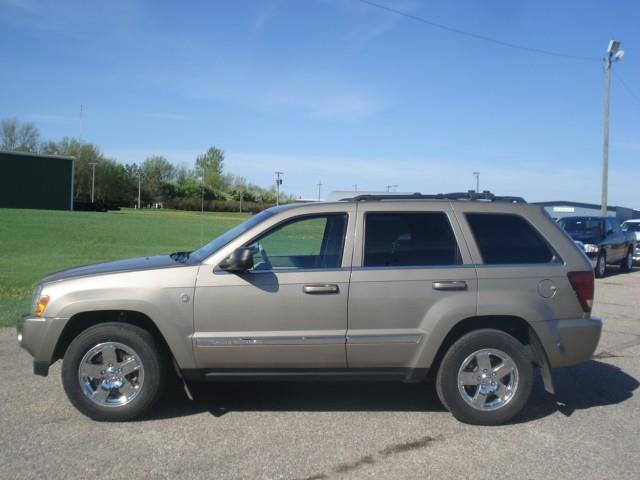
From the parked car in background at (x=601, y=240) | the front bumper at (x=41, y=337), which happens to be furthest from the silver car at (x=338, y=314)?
the parked car in background at (x=601, y=240)

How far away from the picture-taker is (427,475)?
410 cm

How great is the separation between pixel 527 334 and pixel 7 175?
71.6m

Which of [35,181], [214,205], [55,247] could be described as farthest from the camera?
[214,205]

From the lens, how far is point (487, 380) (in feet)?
16.8

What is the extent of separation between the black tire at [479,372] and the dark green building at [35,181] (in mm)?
70918

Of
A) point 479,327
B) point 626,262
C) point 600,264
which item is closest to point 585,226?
point 600,264

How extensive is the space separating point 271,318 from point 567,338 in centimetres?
249

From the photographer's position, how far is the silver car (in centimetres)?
491

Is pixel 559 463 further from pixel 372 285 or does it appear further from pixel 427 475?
pixel 372 285

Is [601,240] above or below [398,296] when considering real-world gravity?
above

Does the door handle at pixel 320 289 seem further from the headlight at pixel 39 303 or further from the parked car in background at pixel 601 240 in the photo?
the parked car in background at pixel 601 240

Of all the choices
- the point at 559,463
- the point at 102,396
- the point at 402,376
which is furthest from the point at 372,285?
the point at 102,396

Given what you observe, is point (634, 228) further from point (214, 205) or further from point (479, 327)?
point (214, 205)

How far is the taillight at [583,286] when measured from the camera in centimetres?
520
